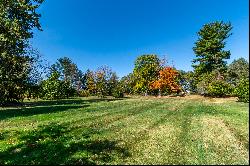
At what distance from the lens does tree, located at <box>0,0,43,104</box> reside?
148 feet

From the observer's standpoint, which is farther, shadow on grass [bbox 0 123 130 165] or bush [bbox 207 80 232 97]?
bush [bbox 207 80 232 97]

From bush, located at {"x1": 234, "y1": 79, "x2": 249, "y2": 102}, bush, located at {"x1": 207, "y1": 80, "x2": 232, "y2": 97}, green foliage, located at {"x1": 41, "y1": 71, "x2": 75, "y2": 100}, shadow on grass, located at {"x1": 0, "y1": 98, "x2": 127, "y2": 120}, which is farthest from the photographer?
green foliage, located at {"x1": 41, "y1": 71, "x2": 75, "y2": 100}

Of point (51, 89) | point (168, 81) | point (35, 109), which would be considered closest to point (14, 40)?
point (35, 109)

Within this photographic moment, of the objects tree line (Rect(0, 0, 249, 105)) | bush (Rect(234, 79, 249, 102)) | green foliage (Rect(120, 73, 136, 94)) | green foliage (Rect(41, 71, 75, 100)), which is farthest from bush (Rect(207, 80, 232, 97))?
green foliage (Rect(120, 73, 136, 94))

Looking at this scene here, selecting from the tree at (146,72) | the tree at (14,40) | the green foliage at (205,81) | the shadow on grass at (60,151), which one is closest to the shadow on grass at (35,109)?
the tree at (14,40)

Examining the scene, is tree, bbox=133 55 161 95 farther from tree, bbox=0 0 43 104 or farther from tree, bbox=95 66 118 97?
tree, bbox=0 0 43 104

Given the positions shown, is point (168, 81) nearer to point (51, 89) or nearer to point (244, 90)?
point (51, 89)

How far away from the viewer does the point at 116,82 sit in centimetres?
11581

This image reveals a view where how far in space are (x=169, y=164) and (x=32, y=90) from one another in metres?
52.1

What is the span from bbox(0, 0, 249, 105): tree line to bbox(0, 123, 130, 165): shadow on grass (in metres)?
Answer: 9.16

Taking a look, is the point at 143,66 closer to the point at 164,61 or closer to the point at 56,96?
the point at 164,61

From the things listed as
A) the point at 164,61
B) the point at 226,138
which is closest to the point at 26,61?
the point at 226,138

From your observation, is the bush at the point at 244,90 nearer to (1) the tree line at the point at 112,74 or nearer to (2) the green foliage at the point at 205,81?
(1) the tree line at the point at 112,74

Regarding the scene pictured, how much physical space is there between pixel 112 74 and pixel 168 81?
2076cm
